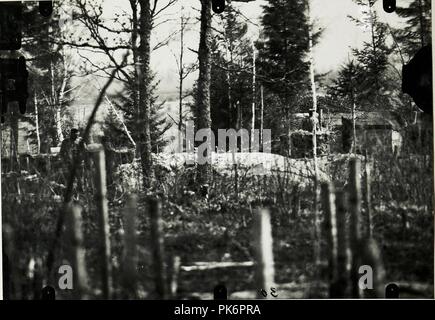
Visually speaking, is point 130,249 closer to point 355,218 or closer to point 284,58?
point 355,218

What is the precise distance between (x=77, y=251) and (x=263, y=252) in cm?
118

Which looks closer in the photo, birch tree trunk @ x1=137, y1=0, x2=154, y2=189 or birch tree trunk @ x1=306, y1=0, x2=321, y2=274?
birch tree trunk @ x1=306, y1=0, x2=321, y2=274

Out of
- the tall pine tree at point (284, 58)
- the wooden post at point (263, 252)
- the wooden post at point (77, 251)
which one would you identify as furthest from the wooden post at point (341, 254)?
the wooden post at point (77, 251)

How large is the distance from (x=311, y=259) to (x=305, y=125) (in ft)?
2.77

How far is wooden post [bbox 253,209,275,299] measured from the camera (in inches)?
139

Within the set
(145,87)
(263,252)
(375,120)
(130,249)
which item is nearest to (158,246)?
(130,249)

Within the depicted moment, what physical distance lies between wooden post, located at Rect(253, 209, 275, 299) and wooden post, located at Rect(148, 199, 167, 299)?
587 mm

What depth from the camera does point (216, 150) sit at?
363cm

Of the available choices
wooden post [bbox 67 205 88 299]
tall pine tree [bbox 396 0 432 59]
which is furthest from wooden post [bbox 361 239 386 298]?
wooden post [bbox 67 205 88 299]

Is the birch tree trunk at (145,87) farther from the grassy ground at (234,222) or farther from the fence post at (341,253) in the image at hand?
the fence post at (341,253)

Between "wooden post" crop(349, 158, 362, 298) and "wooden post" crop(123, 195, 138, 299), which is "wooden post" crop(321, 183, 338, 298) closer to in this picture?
"wooden post" crop(349, 158, 362, 298)

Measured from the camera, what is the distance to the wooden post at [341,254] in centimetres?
351

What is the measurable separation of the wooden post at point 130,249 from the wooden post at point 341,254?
49.4 inches
